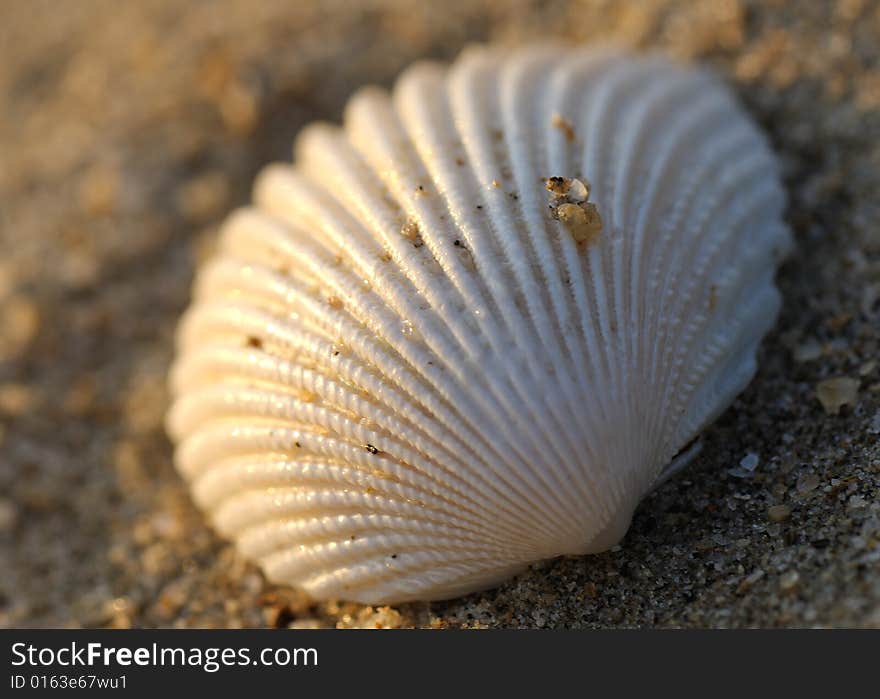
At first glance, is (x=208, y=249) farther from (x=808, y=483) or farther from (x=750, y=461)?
(x=808, y=483)

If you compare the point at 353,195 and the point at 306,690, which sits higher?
the point at 353,195

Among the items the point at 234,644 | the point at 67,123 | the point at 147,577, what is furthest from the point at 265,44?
the point at 234,644

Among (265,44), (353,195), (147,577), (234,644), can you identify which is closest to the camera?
(234,644)

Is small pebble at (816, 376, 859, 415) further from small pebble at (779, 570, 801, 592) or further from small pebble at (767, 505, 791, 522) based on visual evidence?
small pebble at (779, 570, 801, 592)

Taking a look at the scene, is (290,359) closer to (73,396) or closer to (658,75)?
(73,396)

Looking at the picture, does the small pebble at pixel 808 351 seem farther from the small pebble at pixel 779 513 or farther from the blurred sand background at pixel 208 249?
the small pebble at pixel 779 513

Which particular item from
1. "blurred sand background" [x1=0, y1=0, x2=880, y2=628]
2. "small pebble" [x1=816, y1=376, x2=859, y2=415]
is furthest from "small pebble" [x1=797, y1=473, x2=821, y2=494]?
"small pebble" [x1=816, y1=376, x2=859, y2=415]

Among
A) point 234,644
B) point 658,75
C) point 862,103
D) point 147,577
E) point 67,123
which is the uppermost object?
point 67,123

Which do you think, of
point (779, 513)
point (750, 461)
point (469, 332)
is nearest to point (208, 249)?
point (469, 332)
